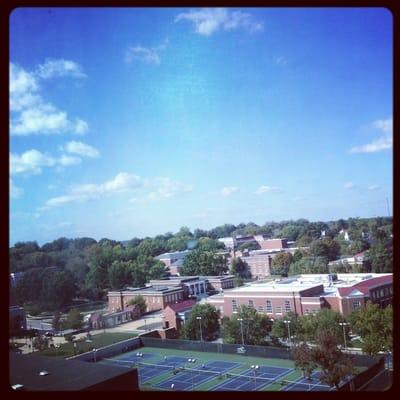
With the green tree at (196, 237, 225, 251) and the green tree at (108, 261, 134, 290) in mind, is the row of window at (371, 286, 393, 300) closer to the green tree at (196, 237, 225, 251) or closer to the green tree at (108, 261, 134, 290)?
the green tree at (196, 237, 225, 251)

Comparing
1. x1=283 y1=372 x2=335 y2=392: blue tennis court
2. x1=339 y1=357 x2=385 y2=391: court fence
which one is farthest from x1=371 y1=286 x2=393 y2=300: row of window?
x1=339 y1=357 x2=385 y2=391: court fence

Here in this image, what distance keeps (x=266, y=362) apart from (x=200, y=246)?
2.00 meters

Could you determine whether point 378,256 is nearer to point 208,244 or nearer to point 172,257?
point 208,244

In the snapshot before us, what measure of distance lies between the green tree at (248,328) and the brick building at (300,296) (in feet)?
0.63

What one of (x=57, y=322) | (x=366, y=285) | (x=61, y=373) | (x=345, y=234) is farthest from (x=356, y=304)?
(x=61, y=373)

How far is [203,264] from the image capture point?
645cm

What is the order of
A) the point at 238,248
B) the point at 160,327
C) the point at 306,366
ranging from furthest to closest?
the point at 238,248 < the point at 160,327 < the point at 306,366

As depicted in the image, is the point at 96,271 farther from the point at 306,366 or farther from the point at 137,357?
the point at 306,366

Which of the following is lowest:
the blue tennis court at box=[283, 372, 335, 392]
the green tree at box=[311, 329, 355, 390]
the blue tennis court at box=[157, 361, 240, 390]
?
the blue tennis court at box=[157, 361, 240, 390]

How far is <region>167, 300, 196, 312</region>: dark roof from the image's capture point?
592 centimetres

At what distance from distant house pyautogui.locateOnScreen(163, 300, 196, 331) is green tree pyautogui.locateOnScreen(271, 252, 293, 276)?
7.21 feet

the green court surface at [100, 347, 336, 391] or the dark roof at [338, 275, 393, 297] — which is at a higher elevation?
the dark roof at [338, 275, 393, 297]
